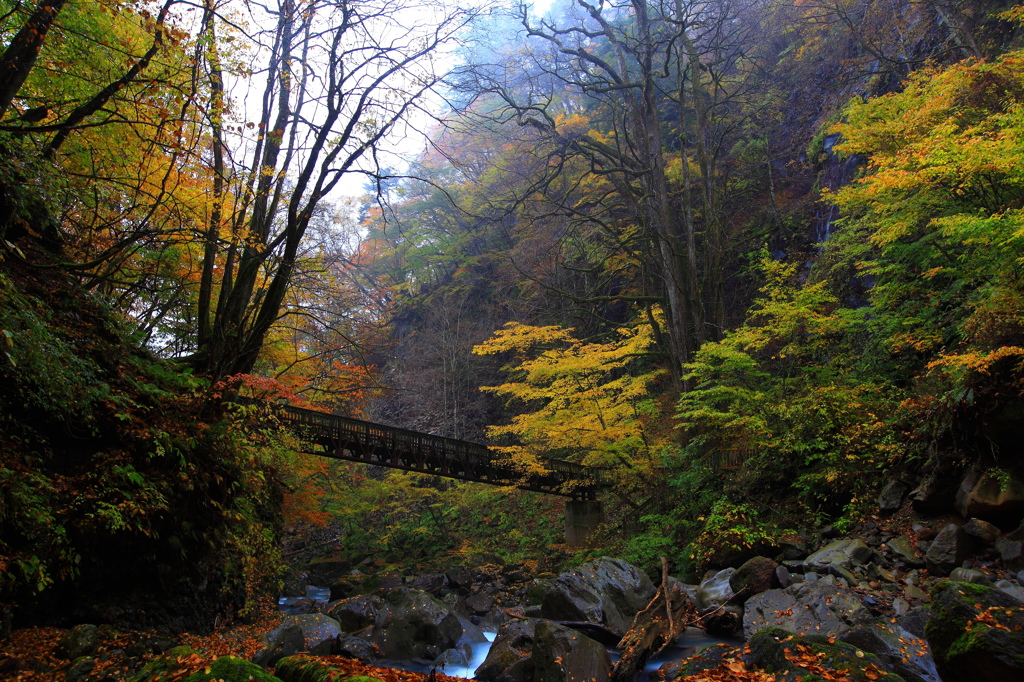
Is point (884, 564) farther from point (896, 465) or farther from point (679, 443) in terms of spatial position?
point (679, 443)

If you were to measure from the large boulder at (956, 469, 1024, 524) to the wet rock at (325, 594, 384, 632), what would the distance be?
8.28 m

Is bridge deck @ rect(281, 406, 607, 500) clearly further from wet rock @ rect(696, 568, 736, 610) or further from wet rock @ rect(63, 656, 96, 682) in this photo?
wet rock @ rect(63, 656, 96, 682)

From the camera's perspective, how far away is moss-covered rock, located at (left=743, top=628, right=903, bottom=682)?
339 centimetres

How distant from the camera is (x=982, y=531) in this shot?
5.42 m

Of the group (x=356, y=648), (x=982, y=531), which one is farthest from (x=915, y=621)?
(x=356, y=648)

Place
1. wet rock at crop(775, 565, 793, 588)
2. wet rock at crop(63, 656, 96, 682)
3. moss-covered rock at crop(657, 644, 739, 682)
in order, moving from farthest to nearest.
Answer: wet rock at crop(775, 565, 793, 588) < moss-covered rock at crop(657, 644, 739, 682) < wet rock at crop(63, 656, 96, 682)

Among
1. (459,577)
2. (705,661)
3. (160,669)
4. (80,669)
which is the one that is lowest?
(459,577)

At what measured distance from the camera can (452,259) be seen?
1037 inches

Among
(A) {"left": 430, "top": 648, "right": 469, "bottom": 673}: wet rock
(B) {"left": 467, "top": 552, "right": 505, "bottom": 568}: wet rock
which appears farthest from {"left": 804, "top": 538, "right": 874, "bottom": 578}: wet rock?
(B) {"left": 467, "top": 552, "right": 505, "bottom": 568}: wet rock

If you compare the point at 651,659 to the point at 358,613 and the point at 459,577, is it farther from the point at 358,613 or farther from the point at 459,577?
the point at 459,577

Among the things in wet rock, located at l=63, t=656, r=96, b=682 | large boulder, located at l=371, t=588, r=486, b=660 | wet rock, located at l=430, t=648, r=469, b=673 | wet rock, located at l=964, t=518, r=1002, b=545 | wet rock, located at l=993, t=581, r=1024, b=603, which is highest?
wet rock, located at l=964, t=518, r=1002, b=545

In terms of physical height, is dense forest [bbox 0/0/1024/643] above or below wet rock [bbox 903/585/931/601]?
above

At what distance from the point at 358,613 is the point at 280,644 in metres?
2.47

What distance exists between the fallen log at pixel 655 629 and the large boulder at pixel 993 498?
3323 millimetres
